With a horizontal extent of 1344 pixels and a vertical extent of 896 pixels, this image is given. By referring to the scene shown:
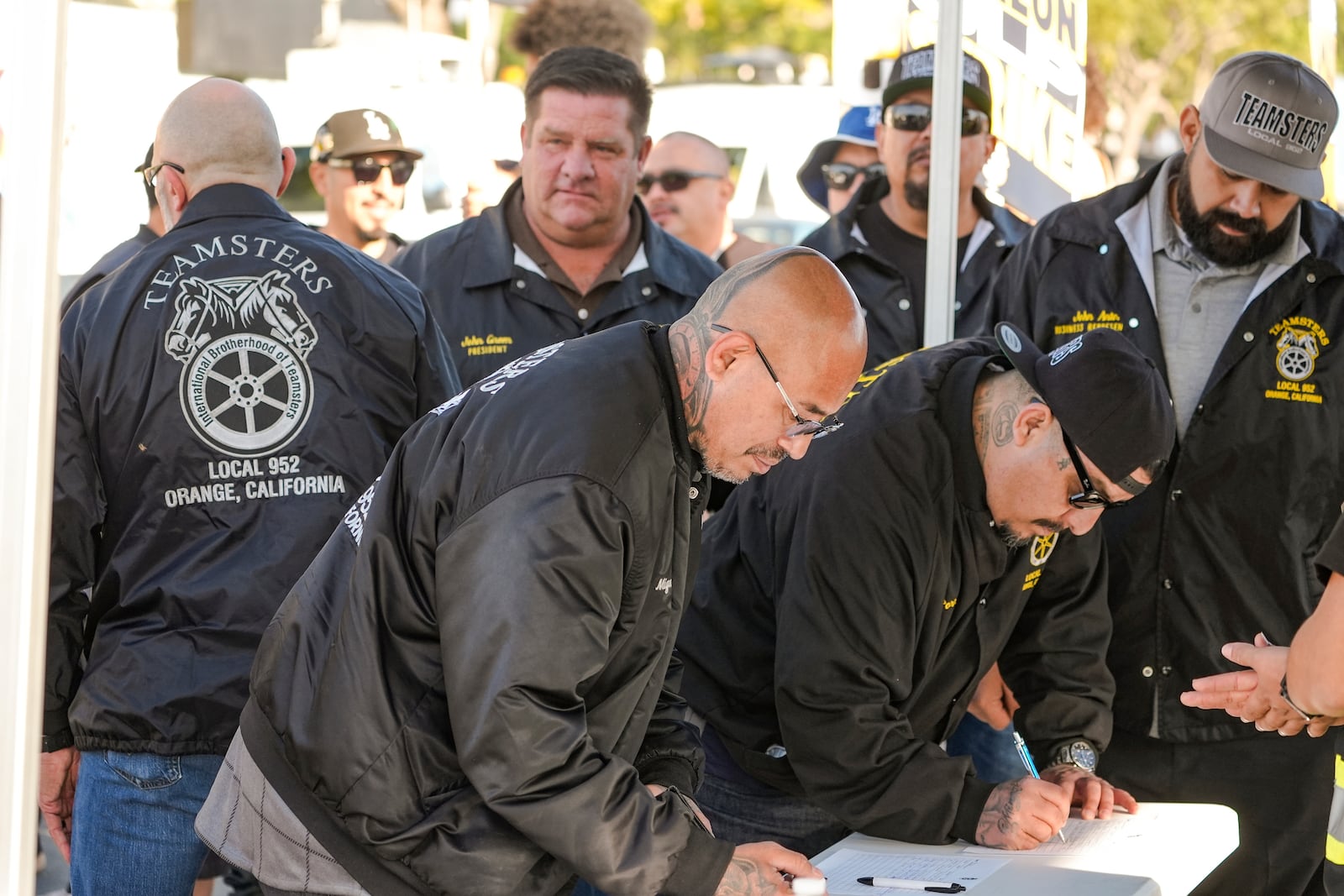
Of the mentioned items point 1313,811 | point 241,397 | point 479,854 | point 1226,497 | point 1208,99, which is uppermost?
point 1208,99

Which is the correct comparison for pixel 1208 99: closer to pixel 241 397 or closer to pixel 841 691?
pixel 841 691

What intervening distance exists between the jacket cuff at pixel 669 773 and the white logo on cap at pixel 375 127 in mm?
3464

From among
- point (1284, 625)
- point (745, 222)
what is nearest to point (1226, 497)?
point (1284, 625)

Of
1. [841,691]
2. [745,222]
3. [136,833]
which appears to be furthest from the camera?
[745,222]

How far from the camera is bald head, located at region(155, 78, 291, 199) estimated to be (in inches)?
112

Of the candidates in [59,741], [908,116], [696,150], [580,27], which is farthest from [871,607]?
[580,27]

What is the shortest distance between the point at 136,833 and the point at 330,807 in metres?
0.87

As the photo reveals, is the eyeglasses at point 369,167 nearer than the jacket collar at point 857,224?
No

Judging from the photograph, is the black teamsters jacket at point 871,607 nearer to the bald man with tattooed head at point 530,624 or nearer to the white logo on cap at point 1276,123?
the bald man with tattooed head at point 530,624

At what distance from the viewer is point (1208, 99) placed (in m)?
3.31

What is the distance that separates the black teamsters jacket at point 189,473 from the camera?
8.68 ft

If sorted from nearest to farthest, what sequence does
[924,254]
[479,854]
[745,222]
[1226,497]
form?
[479,854], [1226,497], [924,254], [745,222]

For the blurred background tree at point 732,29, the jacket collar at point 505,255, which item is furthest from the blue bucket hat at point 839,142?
the blurred background tree at point 732,29

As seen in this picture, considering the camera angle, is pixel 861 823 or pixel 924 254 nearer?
pixel 861 823
